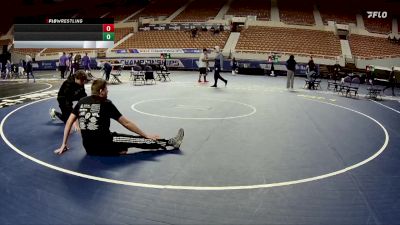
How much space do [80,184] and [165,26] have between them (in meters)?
38.6

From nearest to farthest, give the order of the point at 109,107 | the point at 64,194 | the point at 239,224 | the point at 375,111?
1. the point at 239,224
2. the point at 64,194
3. the point at 109,107
4. the point at 375,111

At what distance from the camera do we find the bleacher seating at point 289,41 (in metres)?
35.3

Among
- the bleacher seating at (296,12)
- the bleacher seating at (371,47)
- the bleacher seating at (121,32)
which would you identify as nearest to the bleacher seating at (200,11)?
the bleacher seating at (121,32)

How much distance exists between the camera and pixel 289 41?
37156 millimetres

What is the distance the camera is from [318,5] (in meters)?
47.0

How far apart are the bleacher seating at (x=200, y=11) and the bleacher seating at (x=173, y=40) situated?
12.8 feet

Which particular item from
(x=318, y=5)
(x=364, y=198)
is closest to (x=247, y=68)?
(x=318, y=5)

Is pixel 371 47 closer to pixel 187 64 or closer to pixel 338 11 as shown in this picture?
pixel 338 11

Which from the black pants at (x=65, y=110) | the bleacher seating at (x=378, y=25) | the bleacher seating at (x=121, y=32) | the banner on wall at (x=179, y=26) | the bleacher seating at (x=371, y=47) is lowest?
the black pants at (x=65, y=110)

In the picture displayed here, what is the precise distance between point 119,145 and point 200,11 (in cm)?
4164

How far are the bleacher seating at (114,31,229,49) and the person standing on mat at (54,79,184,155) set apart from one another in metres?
30.8

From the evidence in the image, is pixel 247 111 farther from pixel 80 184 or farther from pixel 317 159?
pixel 80 184

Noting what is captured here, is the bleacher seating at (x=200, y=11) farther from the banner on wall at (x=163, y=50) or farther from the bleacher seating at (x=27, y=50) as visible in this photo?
the bleacher seating at (x=27, y=50)
